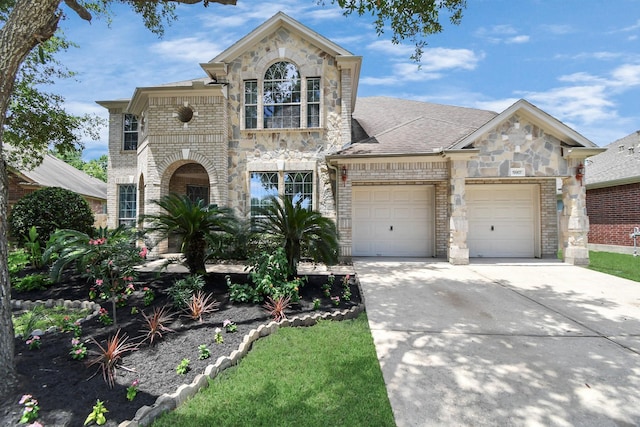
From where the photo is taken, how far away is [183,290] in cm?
512

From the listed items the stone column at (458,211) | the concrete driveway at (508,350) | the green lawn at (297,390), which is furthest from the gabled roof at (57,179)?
the stone column at (458,211)

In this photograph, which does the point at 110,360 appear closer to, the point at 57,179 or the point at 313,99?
the point at 313,99

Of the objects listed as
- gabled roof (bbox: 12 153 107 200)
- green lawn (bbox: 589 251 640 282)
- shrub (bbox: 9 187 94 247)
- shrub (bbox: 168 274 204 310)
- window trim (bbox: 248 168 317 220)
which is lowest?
green lawn (bbox: 589 251 640 282)

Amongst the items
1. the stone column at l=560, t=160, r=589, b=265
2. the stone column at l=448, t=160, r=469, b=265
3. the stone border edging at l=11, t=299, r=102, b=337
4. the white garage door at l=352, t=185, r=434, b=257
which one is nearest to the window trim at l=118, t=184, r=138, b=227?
the stone border edging at l=11, t=299, r=102, b=337

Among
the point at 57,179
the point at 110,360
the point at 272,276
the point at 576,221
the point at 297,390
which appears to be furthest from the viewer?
the point at 57,179

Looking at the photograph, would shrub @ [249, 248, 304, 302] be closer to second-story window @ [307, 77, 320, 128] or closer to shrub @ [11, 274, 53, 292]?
shrub @ [11, 274, 53, 292]

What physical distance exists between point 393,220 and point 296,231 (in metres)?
6.18

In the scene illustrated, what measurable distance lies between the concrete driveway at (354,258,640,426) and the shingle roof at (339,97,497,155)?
15.0ft

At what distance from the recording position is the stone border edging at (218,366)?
2.53m

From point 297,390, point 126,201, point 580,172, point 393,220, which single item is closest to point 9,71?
point 297,390

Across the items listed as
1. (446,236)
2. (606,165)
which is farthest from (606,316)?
(606,165)

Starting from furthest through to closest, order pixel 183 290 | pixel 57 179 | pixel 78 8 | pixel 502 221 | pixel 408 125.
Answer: pixel 57 179
pixel 408 125
pixel 502 221
pixel 78 8
pixel 183 290

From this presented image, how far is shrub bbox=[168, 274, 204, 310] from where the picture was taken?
15.8 ft

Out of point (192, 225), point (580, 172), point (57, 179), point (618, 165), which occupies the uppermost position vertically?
point (618, 165)
